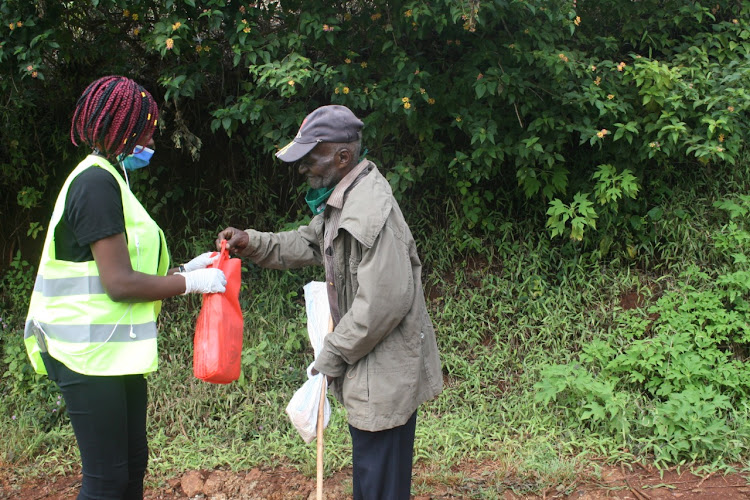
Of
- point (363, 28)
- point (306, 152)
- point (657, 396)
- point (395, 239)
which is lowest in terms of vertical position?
point (657, 396)

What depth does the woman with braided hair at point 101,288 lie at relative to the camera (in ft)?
6.75

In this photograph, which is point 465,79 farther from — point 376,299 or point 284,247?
point 376,299

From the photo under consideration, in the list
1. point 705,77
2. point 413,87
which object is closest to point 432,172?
point 413,87

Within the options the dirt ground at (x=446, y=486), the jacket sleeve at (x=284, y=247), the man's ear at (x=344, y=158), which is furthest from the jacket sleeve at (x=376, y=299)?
the dirt ground at (x=446, y=486)

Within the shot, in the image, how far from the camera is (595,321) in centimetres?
471

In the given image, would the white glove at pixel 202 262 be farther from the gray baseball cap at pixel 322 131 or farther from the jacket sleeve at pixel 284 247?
the gray baseball cap at pixel 322 131

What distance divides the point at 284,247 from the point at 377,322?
782 mm

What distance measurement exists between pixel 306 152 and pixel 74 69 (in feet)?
13.2

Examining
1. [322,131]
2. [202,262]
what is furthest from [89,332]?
[322,131]

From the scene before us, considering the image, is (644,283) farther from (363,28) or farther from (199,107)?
(199,107)

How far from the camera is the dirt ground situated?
3.41 metres

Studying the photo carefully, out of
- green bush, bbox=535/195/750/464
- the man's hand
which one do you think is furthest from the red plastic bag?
green bush, bbox=535/195/750/464

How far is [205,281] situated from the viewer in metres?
2.37

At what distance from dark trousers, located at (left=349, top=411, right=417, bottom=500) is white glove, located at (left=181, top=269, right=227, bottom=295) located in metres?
0.75
